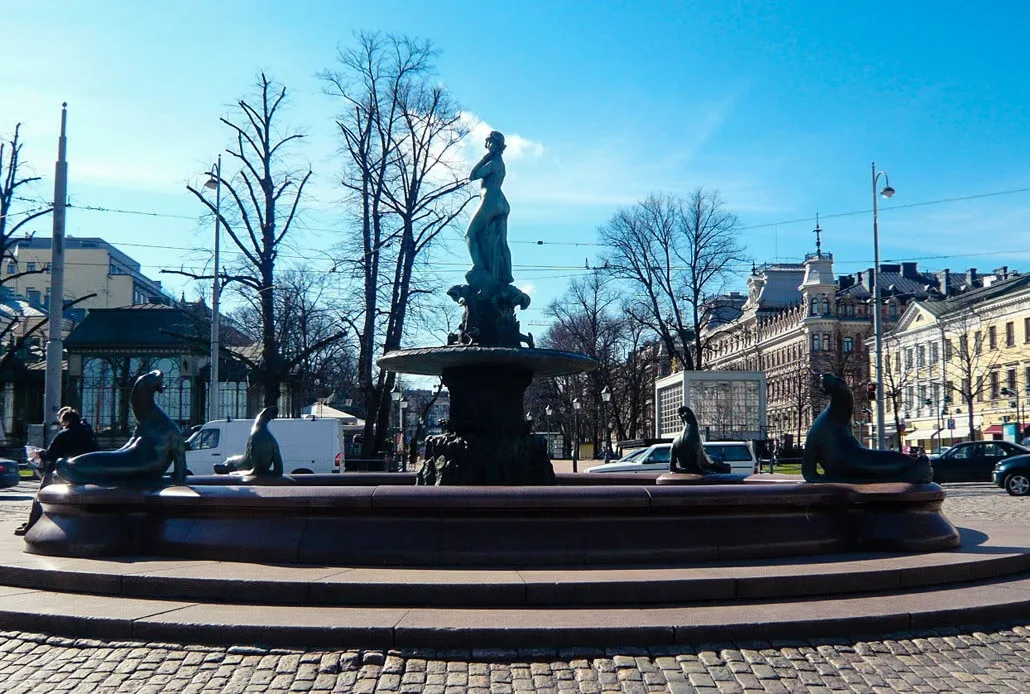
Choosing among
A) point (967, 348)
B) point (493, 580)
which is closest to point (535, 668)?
point (493, 580)

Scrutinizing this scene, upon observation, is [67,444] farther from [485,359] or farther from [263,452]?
[485,359]

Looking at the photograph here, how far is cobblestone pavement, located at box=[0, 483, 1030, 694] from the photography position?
566cm

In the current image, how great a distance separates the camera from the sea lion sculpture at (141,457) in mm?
9352

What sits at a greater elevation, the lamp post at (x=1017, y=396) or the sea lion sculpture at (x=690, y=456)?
the lamp post at (x=1017, y=396)

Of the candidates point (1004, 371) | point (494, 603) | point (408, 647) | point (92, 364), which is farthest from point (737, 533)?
point (1004, 371)

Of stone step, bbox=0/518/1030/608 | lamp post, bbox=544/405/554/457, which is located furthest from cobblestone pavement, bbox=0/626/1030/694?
lamp post, bbox=544/405/554/457

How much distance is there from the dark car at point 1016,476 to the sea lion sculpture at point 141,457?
22307 millimetres

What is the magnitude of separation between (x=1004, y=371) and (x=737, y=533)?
57.1 metres

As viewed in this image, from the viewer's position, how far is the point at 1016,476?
981 inches

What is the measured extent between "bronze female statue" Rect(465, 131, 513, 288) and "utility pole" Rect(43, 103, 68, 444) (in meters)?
10.6

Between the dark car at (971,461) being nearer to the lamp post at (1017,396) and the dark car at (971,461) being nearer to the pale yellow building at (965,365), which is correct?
the pale yellow building at (965,365)

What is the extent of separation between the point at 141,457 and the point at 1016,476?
901 inches

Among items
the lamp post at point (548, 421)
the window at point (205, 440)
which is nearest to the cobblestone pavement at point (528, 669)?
the window at point (205, 440)

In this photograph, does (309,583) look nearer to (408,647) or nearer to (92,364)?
(408,647)
